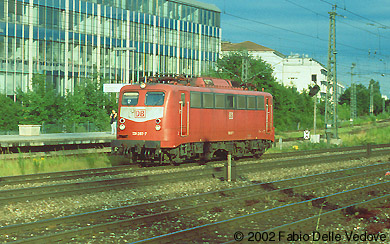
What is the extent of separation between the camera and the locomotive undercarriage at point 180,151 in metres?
20.3

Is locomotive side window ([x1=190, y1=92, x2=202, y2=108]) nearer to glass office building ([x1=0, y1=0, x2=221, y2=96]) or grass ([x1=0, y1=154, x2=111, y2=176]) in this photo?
grass ([x1=0, y1=154, x2=111, y2=176])

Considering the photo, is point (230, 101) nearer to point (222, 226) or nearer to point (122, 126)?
point (122, 126)

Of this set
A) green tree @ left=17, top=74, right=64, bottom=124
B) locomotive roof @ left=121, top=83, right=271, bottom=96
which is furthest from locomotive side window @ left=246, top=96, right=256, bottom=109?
green tree @ left=17, top=74, right=64, bottom=124

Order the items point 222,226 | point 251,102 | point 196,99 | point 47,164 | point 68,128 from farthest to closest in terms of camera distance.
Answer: point 68,128, point 251,102, point 47,164, point 196,99, point 222,226

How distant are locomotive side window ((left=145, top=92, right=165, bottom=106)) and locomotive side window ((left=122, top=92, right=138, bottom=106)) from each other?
525 millimetres

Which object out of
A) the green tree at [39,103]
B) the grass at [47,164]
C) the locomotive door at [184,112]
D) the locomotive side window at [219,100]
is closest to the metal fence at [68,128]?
the green tree at [39,103]

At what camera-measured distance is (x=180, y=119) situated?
20.4 metres

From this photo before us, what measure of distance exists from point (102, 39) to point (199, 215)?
58014mm

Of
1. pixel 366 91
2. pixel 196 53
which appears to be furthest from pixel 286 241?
pixel 366 91

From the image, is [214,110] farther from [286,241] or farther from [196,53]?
[196,53]

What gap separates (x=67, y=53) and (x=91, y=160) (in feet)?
137

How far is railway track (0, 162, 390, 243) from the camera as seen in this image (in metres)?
9.36

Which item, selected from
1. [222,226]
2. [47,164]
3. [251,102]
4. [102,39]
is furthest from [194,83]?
[102,39]

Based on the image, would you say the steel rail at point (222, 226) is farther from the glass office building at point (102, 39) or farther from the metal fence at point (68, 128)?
the glass office building at point (102, 39)
